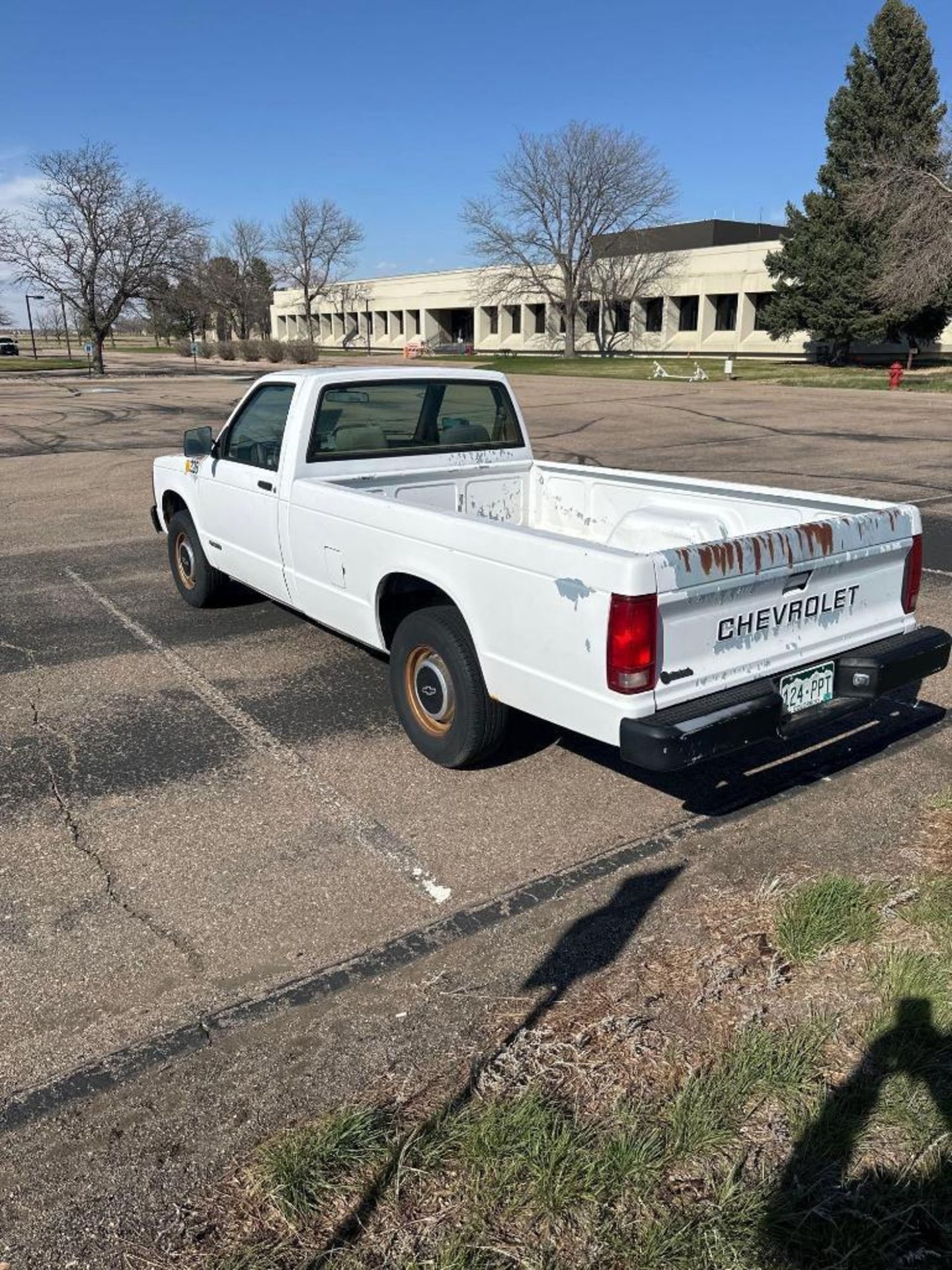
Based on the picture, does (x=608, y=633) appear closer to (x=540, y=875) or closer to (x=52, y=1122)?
(x=540, y=875)

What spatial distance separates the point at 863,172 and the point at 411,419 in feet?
147

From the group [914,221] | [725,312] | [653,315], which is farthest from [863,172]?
[653,315]

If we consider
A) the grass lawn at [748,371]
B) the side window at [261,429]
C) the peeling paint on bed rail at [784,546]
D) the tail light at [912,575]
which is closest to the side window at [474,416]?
the side window at [261,429]

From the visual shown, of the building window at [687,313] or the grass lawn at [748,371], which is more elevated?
the building window at [687,313]

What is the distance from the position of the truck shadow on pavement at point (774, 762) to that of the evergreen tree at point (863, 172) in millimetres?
42884

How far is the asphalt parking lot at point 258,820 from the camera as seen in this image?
10.3 feet

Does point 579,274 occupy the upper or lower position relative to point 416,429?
upper

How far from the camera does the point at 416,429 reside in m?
6.01

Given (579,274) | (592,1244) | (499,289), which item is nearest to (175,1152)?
(592,1244)

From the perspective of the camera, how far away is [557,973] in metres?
3.15

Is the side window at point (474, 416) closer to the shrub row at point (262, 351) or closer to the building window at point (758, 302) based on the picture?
the shrub row at point (262, 351)

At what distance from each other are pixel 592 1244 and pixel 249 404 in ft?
16.8

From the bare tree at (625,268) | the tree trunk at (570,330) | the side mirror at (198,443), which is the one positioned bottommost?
the side mirror at (198,443)

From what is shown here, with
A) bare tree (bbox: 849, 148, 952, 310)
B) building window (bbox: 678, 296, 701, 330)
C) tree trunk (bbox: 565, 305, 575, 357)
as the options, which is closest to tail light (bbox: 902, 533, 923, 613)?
bare tree (bbox: 849, 148, 952, 310)
